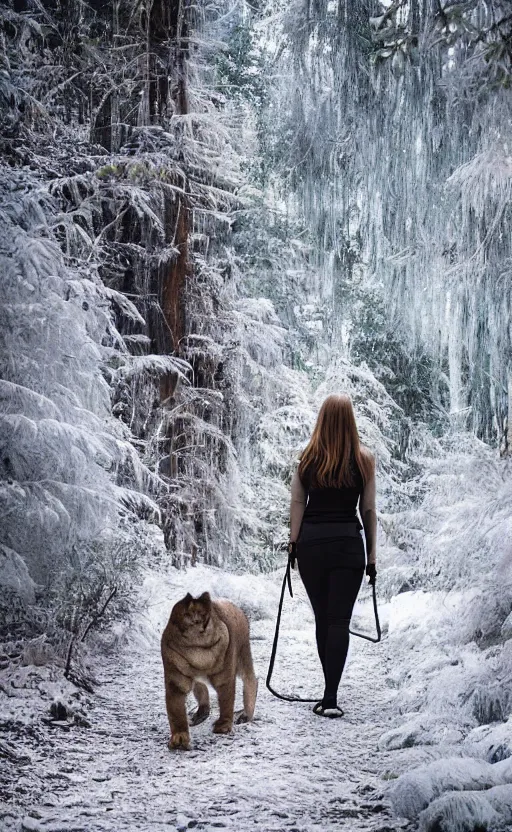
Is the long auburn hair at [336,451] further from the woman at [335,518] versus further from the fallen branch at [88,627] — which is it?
the fallen branch at [88,627]

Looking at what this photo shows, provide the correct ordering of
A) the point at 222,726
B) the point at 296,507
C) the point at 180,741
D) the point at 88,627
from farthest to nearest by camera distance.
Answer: the point at 88,627 < the point at 296,507 < the point at 222,726 < the point at 180,741

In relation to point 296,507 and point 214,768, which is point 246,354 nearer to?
point 296,507

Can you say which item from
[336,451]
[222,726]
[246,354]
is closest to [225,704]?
[222,726]

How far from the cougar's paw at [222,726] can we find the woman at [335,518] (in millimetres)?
350

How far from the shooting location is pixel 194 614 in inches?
92.0

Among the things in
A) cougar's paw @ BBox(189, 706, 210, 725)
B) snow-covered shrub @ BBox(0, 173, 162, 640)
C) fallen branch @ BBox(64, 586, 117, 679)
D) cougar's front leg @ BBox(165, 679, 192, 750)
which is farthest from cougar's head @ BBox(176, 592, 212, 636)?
snow-covered shrub @ BBox(0, 173, 162, 640)

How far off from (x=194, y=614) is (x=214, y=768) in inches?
15.9

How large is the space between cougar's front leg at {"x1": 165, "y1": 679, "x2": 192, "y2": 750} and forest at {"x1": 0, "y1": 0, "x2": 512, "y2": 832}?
0.07 metres

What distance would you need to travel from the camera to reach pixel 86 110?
3744mm

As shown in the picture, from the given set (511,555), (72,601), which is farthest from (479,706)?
(72,601)

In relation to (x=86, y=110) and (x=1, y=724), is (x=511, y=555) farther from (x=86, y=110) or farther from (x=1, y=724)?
(x=86, y=110)

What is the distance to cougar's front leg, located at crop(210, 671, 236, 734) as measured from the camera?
2404 mm

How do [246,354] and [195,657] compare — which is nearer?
[195,657]

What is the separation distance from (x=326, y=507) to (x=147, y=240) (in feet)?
6.68
